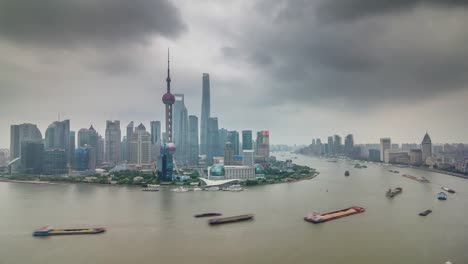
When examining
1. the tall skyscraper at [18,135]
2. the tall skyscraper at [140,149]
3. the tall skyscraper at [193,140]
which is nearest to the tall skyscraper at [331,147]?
the tall skyscraper at [193,140]

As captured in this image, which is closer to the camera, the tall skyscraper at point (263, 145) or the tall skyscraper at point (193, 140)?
the tall skyscraper at point (193, 140)

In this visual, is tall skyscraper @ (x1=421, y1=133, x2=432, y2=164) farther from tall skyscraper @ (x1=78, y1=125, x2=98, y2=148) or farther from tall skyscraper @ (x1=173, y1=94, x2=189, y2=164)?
tall skyscraper @ (x1=78, y1=125, x2=98, y2=148)

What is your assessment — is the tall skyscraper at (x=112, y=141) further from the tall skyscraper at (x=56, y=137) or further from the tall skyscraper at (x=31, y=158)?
the tall skyscraper at (x=31, y=158)

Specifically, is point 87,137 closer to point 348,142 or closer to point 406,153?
point 406,153

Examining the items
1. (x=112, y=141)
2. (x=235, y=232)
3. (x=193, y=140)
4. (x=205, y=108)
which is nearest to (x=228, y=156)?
(x=193, y=140)

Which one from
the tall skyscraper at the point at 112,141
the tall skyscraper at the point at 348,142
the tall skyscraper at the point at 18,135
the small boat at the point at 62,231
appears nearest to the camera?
the small boat at the point at 62,231

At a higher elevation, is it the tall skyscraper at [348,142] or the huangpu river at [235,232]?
the tall skyscraper at [348,142]

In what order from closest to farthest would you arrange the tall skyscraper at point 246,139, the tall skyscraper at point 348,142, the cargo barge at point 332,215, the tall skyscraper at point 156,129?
the cargo barge at point 332,215, the tall skyscraper at point 246,139, the tall skyscraper at point 156,129, the tall skyscraper at point 348,142
